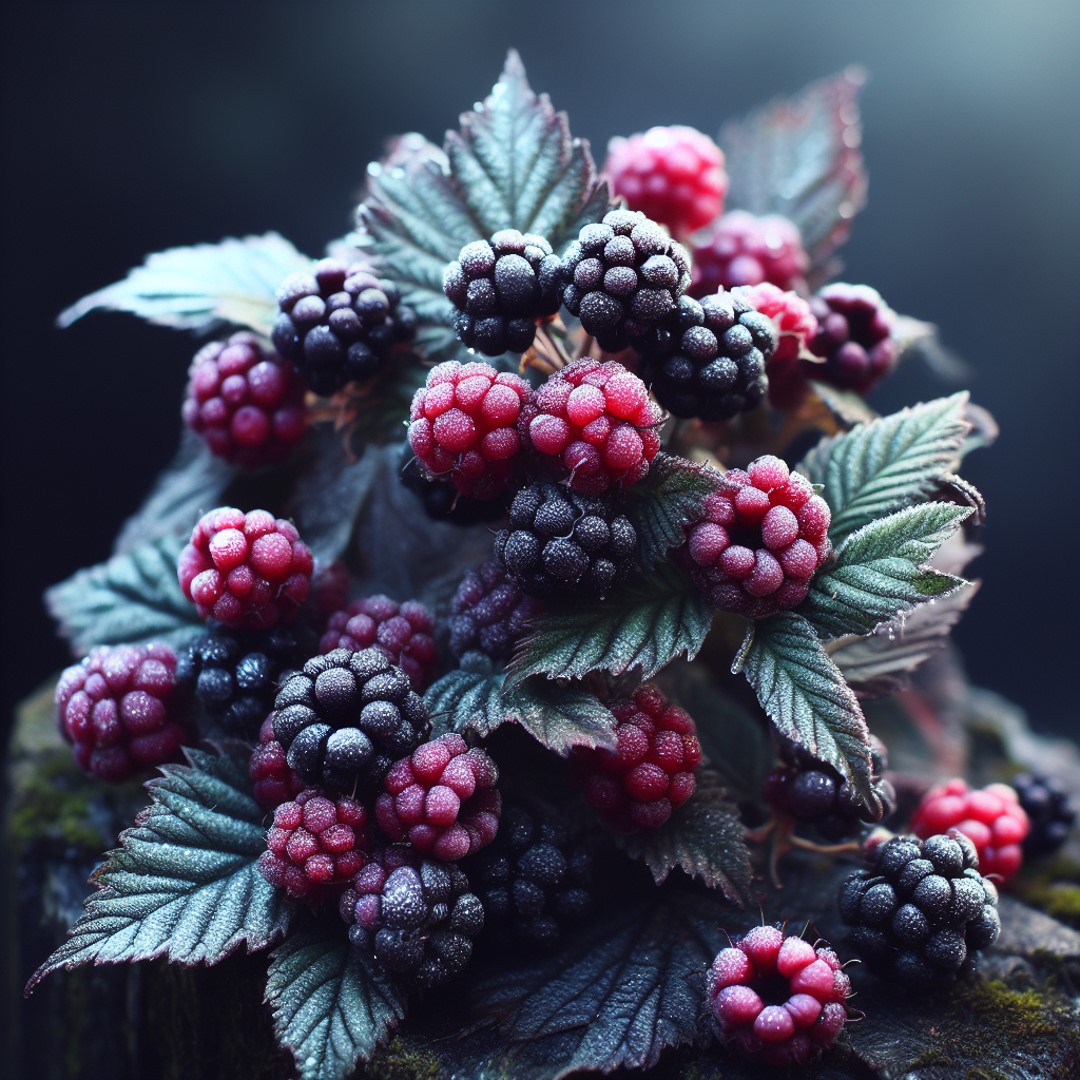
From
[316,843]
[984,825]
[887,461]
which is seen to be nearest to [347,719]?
[316,843]

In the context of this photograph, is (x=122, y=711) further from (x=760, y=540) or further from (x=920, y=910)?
(x=920, y=910)

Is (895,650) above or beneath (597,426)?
beneath

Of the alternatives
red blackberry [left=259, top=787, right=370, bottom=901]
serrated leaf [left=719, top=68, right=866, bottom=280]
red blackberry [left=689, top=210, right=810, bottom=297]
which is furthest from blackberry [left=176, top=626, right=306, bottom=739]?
serrated leaf [left=719, top=68, right=866, bottom=280]

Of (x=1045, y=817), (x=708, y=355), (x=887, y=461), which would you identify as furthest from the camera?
(x=1045, y=817)

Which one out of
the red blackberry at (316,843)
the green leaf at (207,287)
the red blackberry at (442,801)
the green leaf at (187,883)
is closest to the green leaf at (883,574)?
the red blackberry at (442,801)

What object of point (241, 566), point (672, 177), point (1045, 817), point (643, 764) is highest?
point (672, 177)

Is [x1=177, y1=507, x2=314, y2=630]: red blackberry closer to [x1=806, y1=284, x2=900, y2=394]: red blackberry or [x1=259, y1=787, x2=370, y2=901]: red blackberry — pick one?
[x1=259, y1=787, x2=370, y2=901]: red blackberry

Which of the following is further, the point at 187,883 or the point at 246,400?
the point at 246,400
